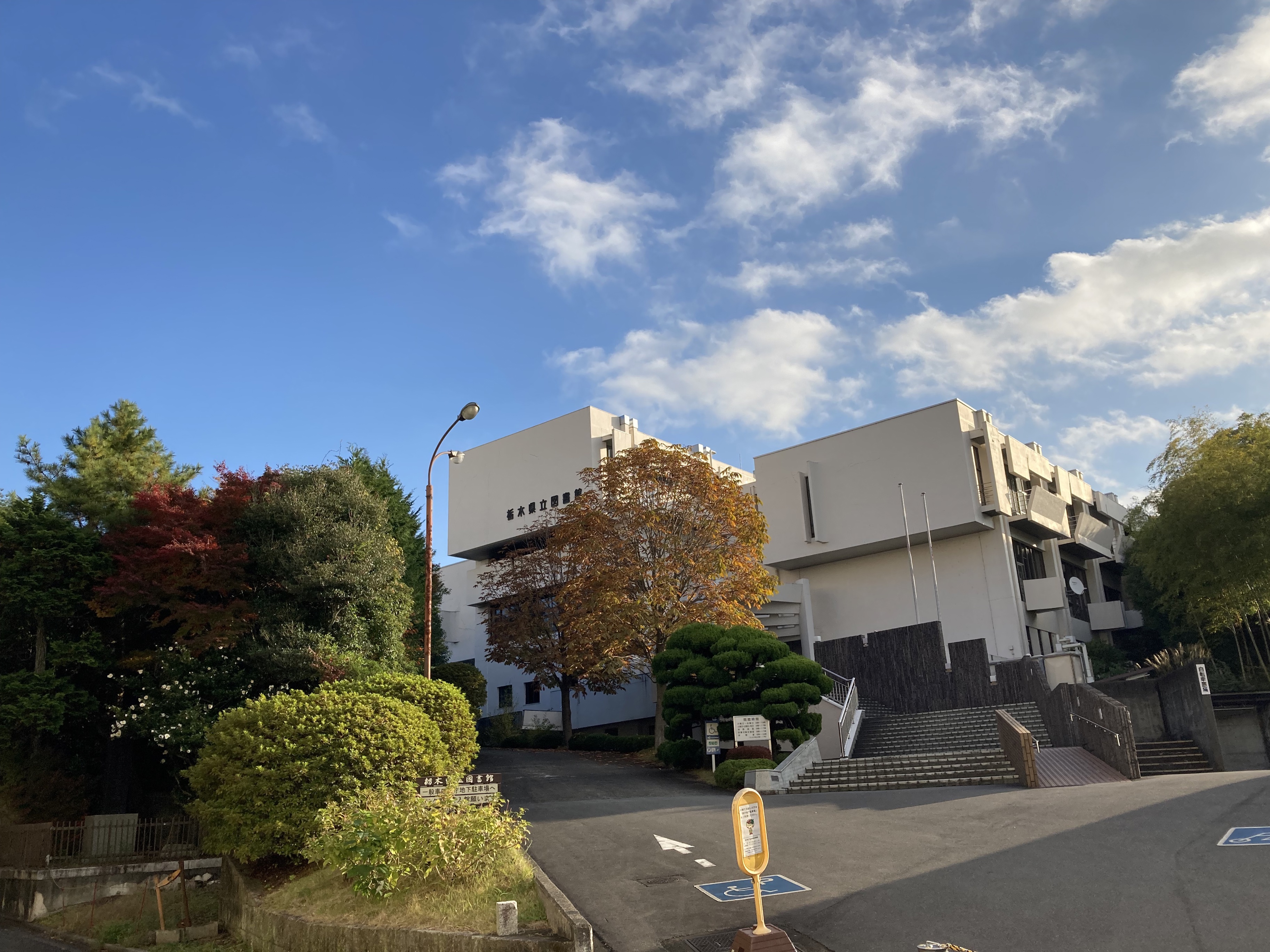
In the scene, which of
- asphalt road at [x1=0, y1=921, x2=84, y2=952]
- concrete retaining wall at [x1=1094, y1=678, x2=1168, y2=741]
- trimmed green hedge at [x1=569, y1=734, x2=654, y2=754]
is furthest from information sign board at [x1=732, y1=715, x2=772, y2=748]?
asphalt road at [x1=0, y1=921, x2=84, y2=952]

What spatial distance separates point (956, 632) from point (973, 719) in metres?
9.72

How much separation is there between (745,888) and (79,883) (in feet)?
41.1

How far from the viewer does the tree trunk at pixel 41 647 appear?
17891 millimetres

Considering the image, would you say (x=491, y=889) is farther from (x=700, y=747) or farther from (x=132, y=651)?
(x=700, y=747)

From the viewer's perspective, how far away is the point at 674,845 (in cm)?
1234

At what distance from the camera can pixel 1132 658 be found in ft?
136

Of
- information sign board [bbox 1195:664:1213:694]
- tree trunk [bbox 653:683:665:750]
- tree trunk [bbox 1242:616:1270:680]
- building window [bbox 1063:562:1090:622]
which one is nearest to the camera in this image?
information sign board [bbox 1195:664:1213:694]

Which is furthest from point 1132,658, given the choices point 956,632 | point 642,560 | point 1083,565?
point 642,560

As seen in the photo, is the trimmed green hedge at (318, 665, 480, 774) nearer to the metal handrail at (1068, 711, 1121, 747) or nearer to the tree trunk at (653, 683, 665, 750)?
the metal handrail at (1068, 711, 1121, 747)

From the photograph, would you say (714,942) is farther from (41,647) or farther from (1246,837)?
(41,647)

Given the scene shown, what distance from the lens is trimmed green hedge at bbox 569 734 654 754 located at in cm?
3091

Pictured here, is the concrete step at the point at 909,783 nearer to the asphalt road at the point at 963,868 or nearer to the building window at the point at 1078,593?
the asphalt road at the point at 963,868

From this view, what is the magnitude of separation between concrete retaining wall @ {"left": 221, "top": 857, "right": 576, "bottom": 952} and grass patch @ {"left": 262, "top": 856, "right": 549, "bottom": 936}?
106 millimetres

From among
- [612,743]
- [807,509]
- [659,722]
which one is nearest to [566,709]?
[612,743]
